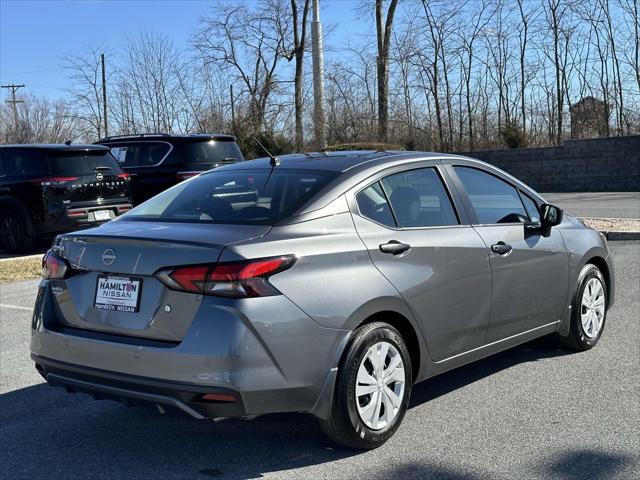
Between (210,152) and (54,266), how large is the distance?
986cm

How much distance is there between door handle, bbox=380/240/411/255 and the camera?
409 cm

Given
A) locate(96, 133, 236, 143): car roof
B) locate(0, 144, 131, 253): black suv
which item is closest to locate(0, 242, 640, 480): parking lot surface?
locate(0, 144, 131, 253): black suv

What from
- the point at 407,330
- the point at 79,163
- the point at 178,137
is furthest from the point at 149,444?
the point at 178,137

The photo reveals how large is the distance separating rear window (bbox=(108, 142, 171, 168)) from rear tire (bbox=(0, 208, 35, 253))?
2.45m

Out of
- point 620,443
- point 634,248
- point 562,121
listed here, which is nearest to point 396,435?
point 620,443

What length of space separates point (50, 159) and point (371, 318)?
30.4 feet

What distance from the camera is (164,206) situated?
14.9ft

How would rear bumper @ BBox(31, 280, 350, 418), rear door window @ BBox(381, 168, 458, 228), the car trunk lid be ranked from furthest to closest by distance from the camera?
rear door window @ BBox(381, 168, 458, 228)
the car trunk lid
rear bumper @ BBox(31, 280, 350, 418)

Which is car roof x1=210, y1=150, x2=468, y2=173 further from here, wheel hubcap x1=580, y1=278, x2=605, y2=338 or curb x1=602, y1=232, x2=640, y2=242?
curb x1=602, y1=232, x2=640, y2=242

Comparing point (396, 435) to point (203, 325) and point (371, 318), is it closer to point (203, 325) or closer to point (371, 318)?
point (371, 318)

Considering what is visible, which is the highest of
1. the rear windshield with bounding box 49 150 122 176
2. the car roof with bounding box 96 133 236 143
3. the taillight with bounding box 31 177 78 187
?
the car roof with bounding box 96 133 236 143

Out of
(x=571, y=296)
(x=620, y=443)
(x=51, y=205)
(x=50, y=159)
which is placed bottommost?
(x=620, y=443)

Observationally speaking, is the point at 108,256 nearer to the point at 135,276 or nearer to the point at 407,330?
the point at 135,276

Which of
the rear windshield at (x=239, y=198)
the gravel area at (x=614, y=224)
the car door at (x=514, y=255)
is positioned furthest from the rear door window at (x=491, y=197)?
the gravel area at (x=614, y=224)
